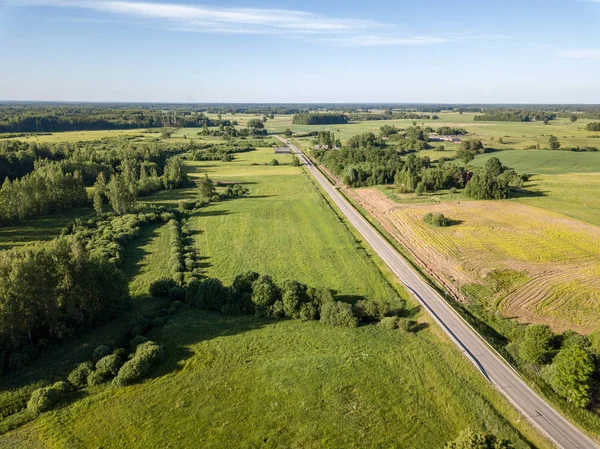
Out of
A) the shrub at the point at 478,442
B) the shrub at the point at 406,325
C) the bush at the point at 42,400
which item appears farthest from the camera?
the shrub at the point at 406,325

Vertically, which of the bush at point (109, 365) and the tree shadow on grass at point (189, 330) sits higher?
the bush at point (109, 365)

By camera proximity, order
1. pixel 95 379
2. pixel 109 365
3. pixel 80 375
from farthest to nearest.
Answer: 1. pixel 109 365
2. pixel 80 375
3. pixel 95 379

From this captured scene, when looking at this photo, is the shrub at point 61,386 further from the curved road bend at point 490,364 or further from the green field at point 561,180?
the green field at point 561,180

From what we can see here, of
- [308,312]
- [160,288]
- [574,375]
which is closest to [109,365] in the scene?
[160,288]

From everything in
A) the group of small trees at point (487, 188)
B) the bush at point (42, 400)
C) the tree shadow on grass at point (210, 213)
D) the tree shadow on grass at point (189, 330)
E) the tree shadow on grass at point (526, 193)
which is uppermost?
the group of small trees at point (487, 188)

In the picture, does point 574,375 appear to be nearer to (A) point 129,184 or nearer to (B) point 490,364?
(B) point 490,364

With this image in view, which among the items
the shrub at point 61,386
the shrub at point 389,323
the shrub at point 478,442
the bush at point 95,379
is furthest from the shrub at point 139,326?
the shrub at point 478,442
